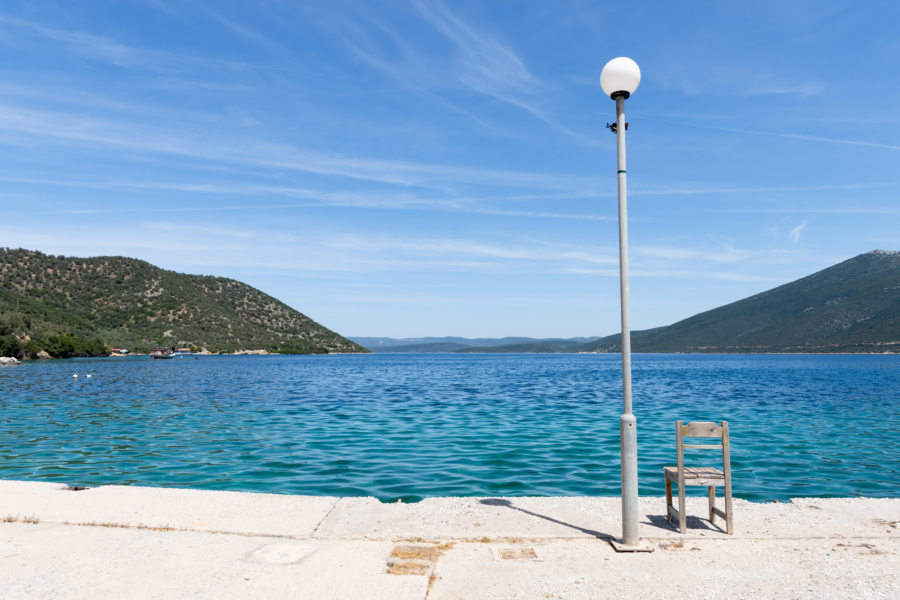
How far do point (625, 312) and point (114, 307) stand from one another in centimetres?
15891

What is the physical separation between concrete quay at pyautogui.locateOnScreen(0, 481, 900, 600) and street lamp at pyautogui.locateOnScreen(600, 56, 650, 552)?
37cm

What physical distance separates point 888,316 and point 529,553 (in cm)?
24275

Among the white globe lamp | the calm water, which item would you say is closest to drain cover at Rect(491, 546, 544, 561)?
the calm water

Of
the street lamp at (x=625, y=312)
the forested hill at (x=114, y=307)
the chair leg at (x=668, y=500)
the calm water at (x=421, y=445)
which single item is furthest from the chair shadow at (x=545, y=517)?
the forested hill at (x=114, y=307)

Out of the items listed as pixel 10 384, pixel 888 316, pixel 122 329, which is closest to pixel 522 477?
pixel 10 384

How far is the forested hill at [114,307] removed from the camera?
4481 inches

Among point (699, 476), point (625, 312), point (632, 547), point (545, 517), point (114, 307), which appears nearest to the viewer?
point (632, 547)

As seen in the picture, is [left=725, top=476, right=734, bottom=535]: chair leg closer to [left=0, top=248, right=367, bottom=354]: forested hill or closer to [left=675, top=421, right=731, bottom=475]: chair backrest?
[left=675, top=421, right=731, bottom=475]: chair backrest

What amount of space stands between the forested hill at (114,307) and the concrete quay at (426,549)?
108 m

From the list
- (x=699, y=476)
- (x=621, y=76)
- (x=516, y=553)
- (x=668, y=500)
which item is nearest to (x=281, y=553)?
(x=516, y=553)

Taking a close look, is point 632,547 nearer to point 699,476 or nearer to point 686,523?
point 686,523

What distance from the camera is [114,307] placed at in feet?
468

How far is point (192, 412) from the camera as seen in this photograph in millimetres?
25688

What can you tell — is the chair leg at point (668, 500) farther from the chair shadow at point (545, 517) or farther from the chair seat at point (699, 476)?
the chair shadow at point (545, 517)
